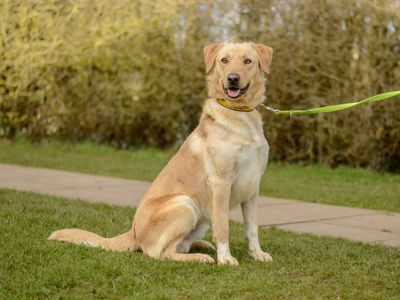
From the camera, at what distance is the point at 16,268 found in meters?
5.01

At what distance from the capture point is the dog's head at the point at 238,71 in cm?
539

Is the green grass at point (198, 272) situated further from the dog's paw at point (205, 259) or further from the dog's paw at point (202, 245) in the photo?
the dog's paw at point (202, 245)

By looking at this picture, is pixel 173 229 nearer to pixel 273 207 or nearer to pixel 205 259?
pixel 205 259

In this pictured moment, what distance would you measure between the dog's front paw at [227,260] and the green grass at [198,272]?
0.08m

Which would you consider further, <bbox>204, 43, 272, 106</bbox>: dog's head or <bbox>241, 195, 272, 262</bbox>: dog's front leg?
<bbox>241, 195, 272, 262</bbox>: dog's front leg

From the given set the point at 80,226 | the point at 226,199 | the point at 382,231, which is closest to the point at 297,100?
the point at 382,231

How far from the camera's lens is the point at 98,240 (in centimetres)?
565

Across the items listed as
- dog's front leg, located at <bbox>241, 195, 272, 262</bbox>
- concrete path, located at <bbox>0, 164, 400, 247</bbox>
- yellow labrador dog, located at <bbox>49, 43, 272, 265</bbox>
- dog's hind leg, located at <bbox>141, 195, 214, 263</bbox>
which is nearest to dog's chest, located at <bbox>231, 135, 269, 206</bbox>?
yellow labrador dog, located at <bbox>49, 43, 272, 265</bbox>

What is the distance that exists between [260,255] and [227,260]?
0.33m

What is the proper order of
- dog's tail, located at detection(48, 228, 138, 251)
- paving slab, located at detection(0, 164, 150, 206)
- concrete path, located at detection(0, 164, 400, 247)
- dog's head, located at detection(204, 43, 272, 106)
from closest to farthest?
dog's head, located at detection(204, 43, 272, 106) → dog's tail, located at detection(48, 228, 138, 251) → concrete path, located at detection(0, 164, 400, 247) → paving slab, located at detection(0, 164, 150, 206)

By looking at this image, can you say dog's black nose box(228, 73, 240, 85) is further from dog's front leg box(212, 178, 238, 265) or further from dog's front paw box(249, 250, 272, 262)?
dog's front paw box(249, 250, 272, 262)

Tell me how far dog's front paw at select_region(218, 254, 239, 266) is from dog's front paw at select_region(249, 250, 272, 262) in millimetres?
251

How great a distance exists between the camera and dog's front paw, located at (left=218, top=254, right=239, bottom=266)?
208 inches

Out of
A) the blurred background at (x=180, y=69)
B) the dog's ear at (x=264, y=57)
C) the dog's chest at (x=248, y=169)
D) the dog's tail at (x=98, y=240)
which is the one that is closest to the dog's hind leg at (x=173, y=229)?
the dog's tail at (x=98, y=240)
